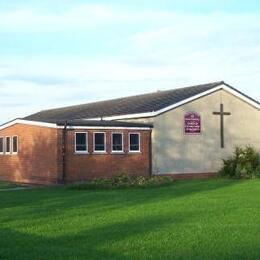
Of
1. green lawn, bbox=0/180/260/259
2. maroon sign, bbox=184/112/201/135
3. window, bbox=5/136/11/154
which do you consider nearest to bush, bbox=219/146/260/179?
maroon sign, bbox=184/112/201/135

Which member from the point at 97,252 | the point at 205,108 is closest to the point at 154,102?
the point at 205,108

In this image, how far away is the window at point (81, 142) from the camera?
31.3 m

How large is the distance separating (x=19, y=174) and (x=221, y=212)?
19721 millimetres

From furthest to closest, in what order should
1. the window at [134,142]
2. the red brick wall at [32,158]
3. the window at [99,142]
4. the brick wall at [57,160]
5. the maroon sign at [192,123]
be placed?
the maroon sign at [192,123]
the window at [134,142]
the window at [99,142]
the red brick wall at [32,158]
the brick wall at [57,160]

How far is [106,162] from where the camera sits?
105ft

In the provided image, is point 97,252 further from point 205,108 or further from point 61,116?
point 61,116

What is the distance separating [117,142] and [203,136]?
583cm

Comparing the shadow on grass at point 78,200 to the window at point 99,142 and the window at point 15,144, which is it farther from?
the window at point 15,144

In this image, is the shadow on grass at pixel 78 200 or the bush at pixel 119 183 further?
the bush at pixel 119 183

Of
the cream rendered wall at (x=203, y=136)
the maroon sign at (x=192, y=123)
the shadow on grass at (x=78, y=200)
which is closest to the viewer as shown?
the shadow on grass at (x=78, y=200)

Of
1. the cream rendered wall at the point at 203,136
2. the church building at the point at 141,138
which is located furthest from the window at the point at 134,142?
the cream rendered wall at the point at 203,136

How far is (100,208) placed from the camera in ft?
59.3

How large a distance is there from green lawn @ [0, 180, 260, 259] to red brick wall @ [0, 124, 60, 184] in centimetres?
834

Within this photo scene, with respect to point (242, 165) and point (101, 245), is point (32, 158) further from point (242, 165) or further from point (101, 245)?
point (101, 245)
